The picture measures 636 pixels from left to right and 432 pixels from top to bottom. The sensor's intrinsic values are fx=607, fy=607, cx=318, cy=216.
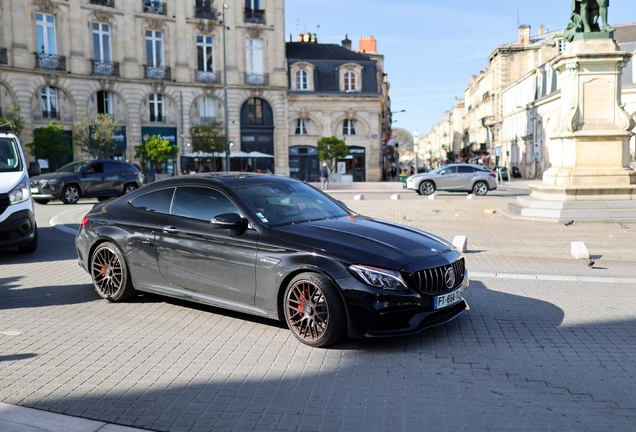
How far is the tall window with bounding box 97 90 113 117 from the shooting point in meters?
43.8

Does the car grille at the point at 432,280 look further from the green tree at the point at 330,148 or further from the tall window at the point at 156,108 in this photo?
the green tree at the point at 330,148

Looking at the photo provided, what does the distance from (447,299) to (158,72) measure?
145ft

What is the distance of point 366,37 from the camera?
84938 mm

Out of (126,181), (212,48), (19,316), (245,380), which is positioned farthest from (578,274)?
(212,48)

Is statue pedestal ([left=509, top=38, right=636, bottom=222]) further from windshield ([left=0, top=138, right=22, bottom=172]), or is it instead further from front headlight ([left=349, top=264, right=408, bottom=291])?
windshield ([left=0, top=138, right=22, bottom=172])

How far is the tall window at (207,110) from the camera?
4844cm

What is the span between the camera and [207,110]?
48781 millimetres

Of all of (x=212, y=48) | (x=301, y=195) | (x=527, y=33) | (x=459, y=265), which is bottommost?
(x=459, y=265)

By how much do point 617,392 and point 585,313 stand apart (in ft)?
7.47

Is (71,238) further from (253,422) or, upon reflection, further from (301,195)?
(253,422)

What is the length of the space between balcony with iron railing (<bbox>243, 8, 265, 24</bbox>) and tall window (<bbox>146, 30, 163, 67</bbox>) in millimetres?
7401

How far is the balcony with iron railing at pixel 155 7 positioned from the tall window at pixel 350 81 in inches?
672

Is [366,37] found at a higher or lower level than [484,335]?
higher

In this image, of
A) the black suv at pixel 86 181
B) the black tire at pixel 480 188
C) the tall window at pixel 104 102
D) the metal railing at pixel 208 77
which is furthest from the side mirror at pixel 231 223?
the metal railing at pixel 208 77
